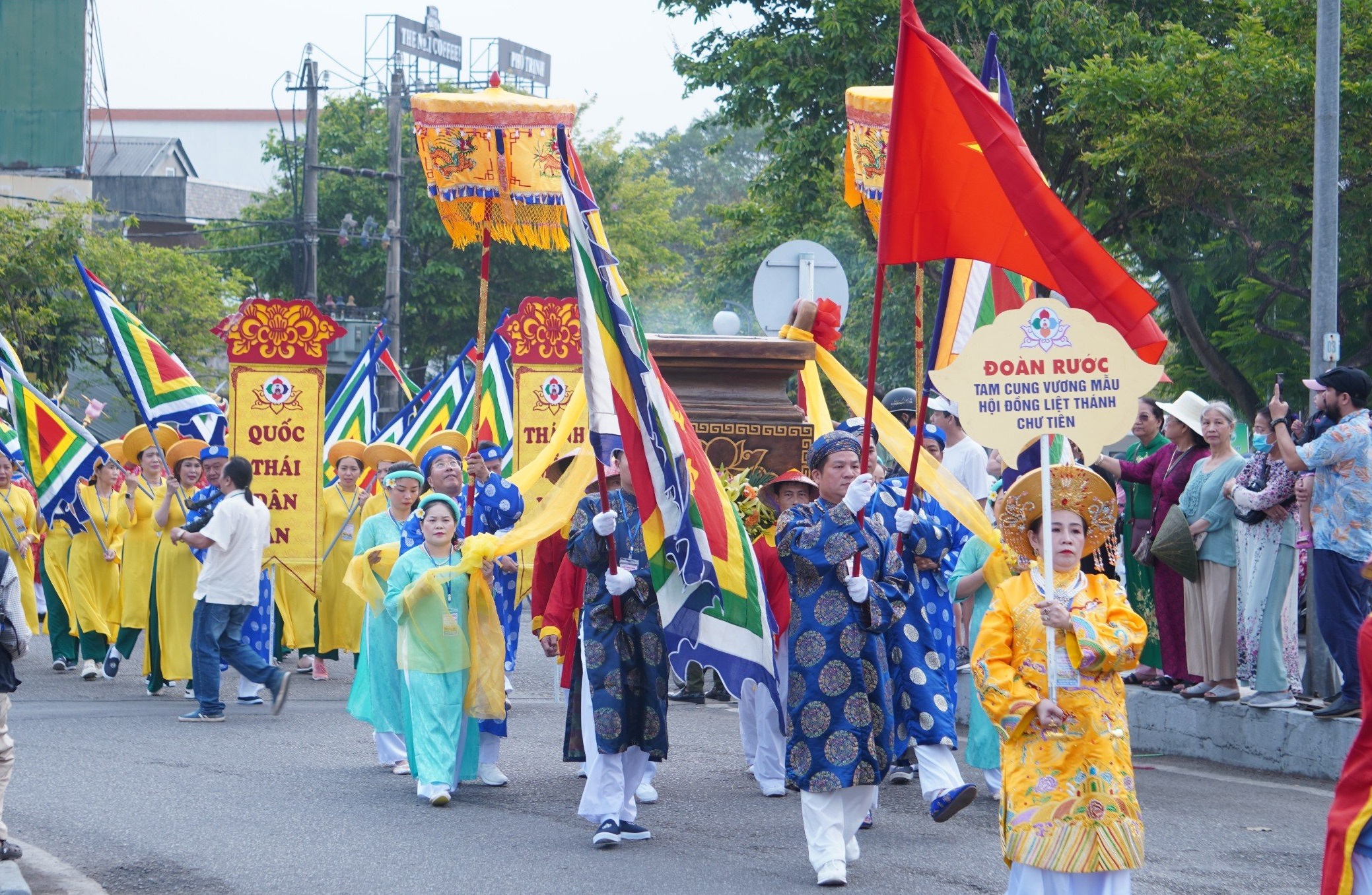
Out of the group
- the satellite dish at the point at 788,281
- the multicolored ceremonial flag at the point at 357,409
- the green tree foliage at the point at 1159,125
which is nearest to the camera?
the satellite dish at the point at 788,281

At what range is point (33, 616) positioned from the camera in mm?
13797

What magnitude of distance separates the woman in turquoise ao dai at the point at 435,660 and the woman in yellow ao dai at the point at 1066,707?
3.63 meters

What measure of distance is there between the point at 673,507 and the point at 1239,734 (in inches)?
156

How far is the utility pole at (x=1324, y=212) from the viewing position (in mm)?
9172

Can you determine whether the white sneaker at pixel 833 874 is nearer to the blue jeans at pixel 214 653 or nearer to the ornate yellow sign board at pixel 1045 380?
the ornate yellow sign board at pixel 1045 380

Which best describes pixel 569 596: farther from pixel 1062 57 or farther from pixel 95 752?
pixel 1062 57

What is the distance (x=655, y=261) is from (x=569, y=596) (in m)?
35.0

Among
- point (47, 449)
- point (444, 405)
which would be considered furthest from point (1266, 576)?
point (47, 449)

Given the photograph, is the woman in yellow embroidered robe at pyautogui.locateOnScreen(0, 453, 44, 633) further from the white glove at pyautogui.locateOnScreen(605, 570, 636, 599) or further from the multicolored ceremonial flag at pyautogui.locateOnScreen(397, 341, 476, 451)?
the white glove at pyautogui.locateOnScreen(605, 570, 636, 599)

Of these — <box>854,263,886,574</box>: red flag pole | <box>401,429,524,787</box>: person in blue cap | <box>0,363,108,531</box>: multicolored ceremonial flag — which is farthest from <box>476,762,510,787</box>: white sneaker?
<box>0,363,108,531</box>: multicolored ceremonial flag

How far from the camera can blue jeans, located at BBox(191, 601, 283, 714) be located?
34.7 feet

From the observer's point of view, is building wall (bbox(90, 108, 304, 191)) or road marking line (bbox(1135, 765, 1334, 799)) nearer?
road marking line (bbox(1135, 765, 1334, 799))

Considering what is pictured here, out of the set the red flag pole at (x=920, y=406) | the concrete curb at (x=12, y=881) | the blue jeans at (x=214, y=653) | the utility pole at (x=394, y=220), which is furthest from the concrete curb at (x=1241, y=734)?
the utility pole at (x=394, y=220)

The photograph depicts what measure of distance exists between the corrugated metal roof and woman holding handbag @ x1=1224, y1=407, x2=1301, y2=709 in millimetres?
47728
